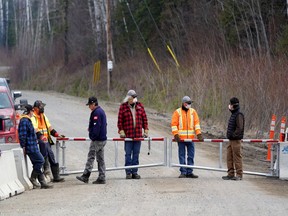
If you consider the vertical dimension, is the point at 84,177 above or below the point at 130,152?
below

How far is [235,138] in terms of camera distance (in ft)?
53.5

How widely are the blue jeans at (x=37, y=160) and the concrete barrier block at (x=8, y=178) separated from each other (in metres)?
0.37

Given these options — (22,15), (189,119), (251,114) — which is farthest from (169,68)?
(22,15)

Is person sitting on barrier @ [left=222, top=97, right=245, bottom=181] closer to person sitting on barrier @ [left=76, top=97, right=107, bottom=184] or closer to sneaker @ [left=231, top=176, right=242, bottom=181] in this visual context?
sneaker @ [left=231, top=176, right=242, bottom=181]

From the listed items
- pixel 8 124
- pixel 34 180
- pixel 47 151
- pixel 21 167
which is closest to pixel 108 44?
→ pixel 8 124

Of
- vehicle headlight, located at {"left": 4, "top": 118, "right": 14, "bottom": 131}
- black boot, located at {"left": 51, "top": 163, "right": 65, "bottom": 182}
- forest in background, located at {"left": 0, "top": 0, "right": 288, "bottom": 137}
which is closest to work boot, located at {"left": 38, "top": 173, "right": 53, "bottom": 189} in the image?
black boot, located at {"left": 51, "top": 163, "right": 65, "bottom": 182}

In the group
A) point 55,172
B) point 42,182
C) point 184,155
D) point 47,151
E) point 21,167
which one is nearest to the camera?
point 21,167

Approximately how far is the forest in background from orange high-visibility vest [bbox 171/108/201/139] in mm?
7426

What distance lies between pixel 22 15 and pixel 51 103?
5678 cm

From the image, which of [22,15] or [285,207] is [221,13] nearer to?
[285,207]

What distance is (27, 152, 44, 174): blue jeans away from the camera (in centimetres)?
1507

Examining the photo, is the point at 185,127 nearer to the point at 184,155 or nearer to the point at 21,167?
the point at 184,155

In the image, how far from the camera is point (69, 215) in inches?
467

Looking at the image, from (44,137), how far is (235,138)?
13.4 ft
